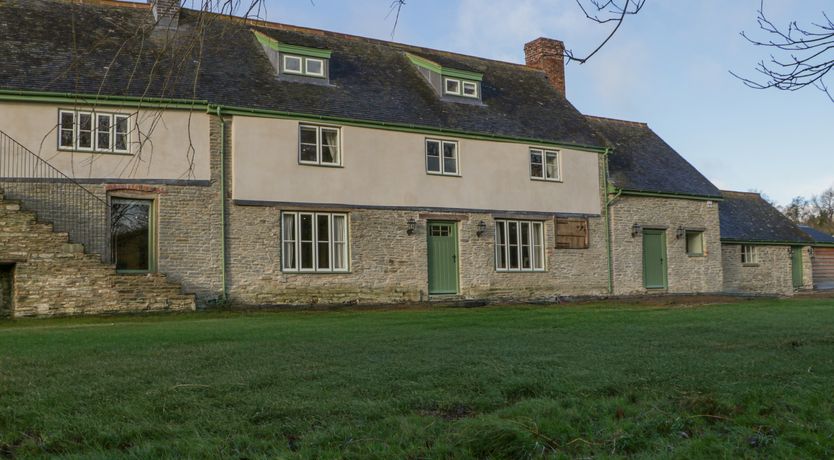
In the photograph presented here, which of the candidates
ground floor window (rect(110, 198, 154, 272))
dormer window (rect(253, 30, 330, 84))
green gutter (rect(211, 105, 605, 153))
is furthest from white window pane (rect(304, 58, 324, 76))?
ground floor window (rect(110, 198, 154, 272))

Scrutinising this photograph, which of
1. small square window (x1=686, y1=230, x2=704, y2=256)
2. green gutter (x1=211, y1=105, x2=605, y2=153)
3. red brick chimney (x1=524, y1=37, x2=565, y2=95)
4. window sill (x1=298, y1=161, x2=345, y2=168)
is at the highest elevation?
red brick chimney (x1=524, y1=37, x2=565, y2=95)

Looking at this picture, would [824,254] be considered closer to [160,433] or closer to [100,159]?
[100,159]

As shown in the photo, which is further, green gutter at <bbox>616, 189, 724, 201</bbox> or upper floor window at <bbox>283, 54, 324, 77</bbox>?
green gutter at <bbox>616, 189, 724, 201</bbox>

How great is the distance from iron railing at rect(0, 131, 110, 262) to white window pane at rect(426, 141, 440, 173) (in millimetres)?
8868

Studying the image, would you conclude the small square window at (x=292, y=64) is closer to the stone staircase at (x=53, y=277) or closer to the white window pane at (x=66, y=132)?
the white window pane at (x=66, y=132)

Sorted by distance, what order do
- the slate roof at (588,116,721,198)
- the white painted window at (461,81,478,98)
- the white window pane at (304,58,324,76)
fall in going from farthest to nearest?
the slate roof at (588,116,721,198)
the white painted window at (461,81,478,98)
the white window pane at (304,58,324,76)

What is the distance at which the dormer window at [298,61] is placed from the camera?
20.6 meters

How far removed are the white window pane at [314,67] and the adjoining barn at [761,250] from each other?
17.2 metres

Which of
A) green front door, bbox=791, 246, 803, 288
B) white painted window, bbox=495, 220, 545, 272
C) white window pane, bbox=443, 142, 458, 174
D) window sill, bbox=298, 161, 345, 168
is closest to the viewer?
window sill, bbox=298, 161, 345, 168

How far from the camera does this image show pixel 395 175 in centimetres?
2070

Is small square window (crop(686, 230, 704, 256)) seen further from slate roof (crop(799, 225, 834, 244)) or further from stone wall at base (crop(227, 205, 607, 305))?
slate roof (crop(799, 225, 834, 244))

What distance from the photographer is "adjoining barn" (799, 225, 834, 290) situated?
33.8 m

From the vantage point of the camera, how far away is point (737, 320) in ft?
36.9

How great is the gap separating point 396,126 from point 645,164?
424 inches
